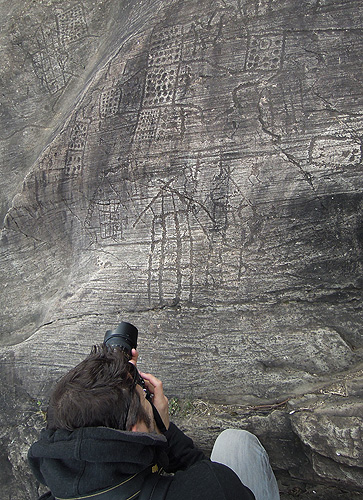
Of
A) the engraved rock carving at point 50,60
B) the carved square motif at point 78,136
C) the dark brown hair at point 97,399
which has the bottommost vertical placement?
the dark brown hair at point 97,399

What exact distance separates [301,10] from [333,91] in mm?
545

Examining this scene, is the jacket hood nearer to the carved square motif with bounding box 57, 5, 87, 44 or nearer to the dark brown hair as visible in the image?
the dark brown hair

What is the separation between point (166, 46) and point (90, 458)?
8.33 feet

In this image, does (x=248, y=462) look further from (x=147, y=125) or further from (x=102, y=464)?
(x=147, y=125)

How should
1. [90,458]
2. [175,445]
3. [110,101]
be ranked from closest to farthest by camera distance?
1. [90,458]
2. [175,445]
3. [110,101]

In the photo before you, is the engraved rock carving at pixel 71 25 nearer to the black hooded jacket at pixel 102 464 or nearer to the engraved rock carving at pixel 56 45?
the engraved rock carving at pixel 56 45

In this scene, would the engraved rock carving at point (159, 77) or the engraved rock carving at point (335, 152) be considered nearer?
the engraved rock carving at point (335, 152)

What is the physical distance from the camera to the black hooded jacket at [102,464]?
133cm

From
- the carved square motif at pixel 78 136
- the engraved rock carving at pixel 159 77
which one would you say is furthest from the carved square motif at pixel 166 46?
the carved square motif at pixel 78 136

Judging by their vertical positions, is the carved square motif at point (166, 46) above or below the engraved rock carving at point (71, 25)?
below

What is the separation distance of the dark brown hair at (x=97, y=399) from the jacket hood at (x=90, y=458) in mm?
42

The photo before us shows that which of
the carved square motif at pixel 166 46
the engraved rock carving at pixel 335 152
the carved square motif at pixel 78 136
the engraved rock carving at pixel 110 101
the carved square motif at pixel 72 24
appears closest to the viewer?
the engraved rock carving at pixel 335 152

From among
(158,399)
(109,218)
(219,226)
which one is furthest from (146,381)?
(109,218)

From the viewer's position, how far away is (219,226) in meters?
2.71
